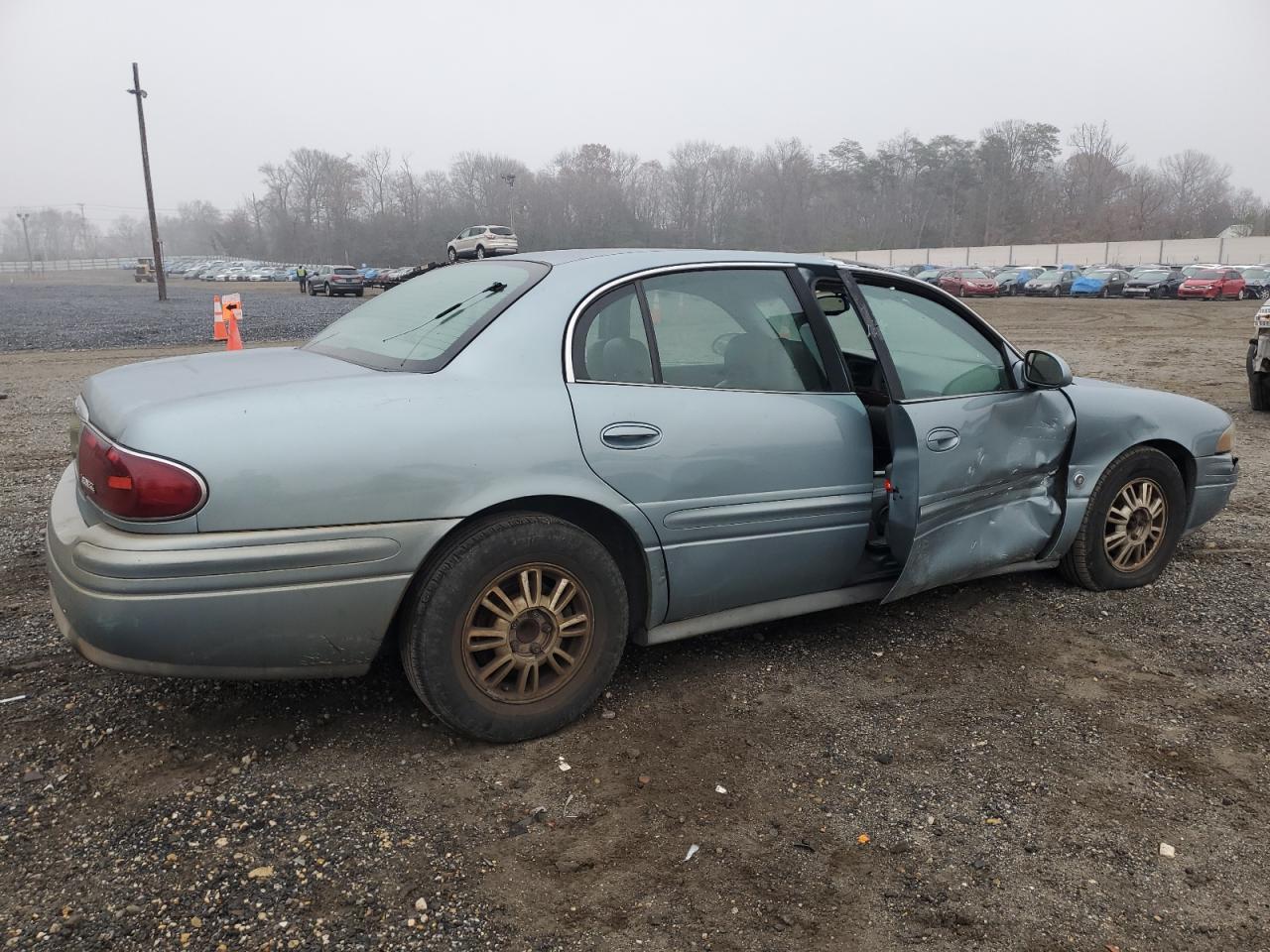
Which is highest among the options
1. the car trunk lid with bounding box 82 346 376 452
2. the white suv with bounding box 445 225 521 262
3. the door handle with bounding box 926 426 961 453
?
the white suv with bounding box 445 225 521 262

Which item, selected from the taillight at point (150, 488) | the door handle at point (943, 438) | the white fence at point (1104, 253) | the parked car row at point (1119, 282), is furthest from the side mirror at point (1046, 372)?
the white fence at point (1104, 253)

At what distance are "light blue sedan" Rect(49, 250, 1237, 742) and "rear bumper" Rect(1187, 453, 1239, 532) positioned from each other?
57 cm

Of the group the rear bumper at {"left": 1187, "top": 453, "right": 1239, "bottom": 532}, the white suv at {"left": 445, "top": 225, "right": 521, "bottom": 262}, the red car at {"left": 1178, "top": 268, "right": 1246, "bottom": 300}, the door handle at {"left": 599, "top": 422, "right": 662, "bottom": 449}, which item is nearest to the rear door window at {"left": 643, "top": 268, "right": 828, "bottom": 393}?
the door handle at {"left": 599, "top": 422, "right": 662, "bottom": 449}

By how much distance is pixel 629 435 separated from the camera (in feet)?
10.3

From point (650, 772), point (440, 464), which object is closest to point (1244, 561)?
point (650, 772)

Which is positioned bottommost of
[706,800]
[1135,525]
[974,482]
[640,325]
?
[706,800]

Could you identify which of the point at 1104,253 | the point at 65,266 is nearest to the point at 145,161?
the point at 1104,253

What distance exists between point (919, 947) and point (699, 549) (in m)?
1.43

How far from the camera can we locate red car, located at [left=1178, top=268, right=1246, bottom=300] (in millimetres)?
36500

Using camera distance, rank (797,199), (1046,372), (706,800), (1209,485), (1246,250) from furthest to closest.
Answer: (797,199), (1246,250), (1209,485), (1046,372), (706,800)

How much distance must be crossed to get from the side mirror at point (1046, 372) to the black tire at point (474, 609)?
2040 mm

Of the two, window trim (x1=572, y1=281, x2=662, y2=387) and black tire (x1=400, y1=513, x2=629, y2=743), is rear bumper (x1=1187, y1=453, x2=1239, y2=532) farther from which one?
black tire (x1=400, y1=513, x2=629, y2=743)

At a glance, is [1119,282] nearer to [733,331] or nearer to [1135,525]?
[1135,525]

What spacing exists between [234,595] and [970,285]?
43475 millimetres
